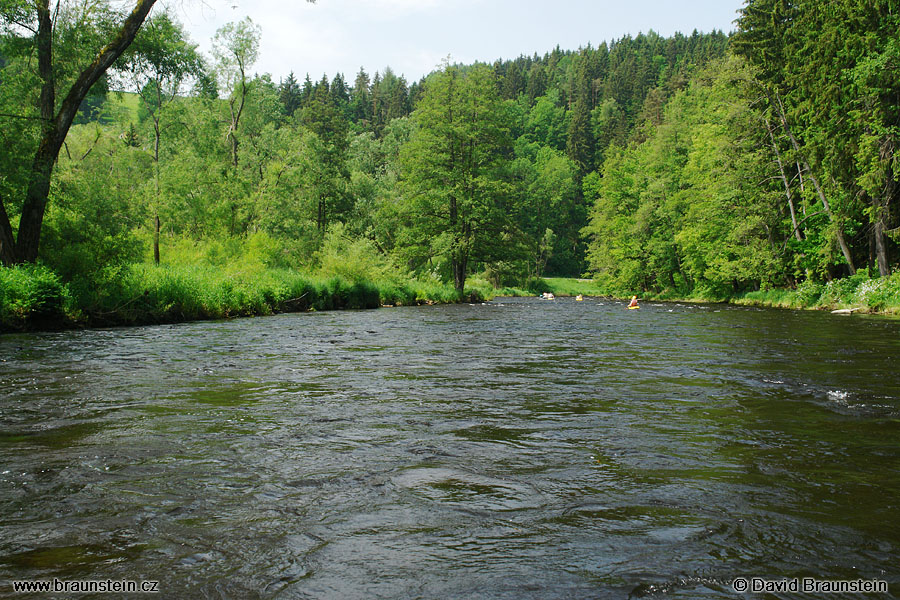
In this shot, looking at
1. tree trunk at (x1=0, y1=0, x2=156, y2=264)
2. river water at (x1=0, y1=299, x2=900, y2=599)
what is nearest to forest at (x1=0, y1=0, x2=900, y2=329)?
tree trunk at (x1=0, y1=0, x2=156, y2=264)

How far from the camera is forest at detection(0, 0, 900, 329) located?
16969mm

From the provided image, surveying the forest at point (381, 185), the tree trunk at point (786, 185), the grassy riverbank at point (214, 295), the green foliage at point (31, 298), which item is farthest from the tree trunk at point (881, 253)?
the green foliage at point (31, 298)

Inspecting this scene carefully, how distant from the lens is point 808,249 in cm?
3316

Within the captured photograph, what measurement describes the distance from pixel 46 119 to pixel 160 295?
5.61 meters

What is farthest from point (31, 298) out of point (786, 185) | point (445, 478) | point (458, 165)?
point (786, 185)

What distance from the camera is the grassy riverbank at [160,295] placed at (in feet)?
47.7

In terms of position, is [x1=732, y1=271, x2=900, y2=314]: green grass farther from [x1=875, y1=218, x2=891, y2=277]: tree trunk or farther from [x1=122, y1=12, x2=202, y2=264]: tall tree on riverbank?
[x1=122, y1=12, x2=202, y2=264]: tall tree on riverbank

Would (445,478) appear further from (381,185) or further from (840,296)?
(381,185)

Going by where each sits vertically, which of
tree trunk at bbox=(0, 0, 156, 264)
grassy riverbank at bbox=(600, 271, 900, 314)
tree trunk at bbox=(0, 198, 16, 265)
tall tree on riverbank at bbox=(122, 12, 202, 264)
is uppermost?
tall tree on riverbank at bbox=(122, 12, 202, 264)

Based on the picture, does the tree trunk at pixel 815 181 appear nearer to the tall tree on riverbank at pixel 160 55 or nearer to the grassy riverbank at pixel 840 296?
the grassy riverbank at pixel 840 296

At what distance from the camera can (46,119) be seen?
16.4 metres

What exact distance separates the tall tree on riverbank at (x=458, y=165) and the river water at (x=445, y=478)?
33896mm

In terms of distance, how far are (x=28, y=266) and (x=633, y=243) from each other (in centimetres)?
4673

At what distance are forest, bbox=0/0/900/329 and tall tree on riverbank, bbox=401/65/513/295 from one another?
0.18m
